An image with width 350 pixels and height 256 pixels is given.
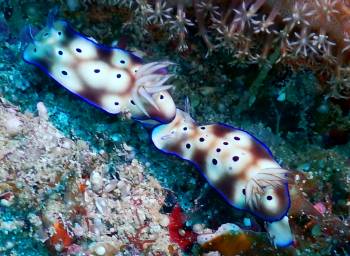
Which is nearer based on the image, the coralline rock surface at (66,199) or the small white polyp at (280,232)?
the small white polyp at (280,232)

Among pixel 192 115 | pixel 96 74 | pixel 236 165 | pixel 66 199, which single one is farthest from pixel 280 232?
pixel 96 74

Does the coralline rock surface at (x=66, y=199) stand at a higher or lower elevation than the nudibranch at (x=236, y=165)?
lower

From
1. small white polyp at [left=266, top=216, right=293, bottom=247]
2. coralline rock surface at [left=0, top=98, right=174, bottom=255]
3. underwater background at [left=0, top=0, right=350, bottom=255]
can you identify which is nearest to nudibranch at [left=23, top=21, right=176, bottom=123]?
underwater background at [left=0, top=0, right=350, bottom=255]

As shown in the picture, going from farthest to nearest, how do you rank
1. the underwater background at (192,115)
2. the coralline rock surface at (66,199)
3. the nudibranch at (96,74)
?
the nudibranch at (96,74) < the coralline rock surface at (66,199) < the underwater background at (192,115)

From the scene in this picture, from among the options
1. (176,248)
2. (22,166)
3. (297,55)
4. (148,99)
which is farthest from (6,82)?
(297,55)

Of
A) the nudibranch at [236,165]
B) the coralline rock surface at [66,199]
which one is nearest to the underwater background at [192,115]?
the coralline rock surface at [66,199]

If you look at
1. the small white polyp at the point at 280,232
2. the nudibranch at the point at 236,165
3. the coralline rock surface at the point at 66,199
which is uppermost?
the nudibranch at the point at 236,165

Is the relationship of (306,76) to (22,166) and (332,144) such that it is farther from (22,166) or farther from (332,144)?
(22,166)

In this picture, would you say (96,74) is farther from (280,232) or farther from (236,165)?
(280,232)

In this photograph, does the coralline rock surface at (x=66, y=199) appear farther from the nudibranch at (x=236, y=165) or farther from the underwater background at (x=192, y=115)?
the nudibranch at (x=236, y=165)
